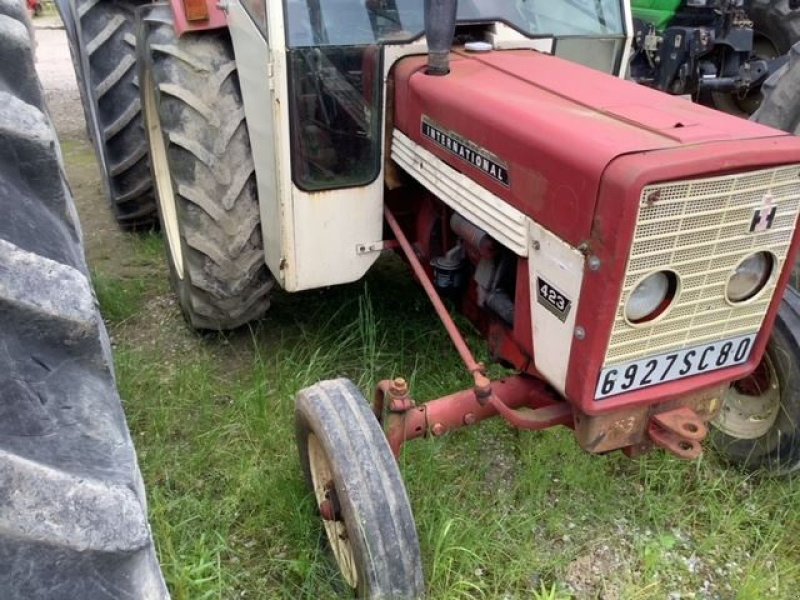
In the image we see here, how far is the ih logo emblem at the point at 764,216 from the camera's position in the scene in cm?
178

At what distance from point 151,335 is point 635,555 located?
7.08 ft

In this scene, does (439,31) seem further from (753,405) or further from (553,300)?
(753,405)

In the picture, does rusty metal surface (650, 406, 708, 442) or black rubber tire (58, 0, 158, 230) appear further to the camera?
black rubber tire (58, 0, 158, 230)

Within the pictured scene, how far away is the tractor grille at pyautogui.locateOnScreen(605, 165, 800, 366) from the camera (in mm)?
1676

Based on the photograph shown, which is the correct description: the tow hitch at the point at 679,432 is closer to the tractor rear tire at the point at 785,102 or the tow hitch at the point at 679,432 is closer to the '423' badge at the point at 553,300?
the '423' badge at the point at 553,300

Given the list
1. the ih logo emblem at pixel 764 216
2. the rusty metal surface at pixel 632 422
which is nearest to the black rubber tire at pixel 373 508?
the rusty metal surface at pixel 632 422

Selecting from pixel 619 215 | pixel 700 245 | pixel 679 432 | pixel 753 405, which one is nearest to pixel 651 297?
pixel 700 245

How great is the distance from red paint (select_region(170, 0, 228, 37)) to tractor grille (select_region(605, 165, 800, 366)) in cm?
174

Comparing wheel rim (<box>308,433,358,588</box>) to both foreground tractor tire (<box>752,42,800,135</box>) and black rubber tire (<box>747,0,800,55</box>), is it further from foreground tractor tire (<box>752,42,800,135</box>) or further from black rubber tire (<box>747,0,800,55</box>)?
Answer: black rubber tire (<box>747,0,800,55</box>)

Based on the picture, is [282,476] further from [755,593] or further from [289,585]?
[755,593]

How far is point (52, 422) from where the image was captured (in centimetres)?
90

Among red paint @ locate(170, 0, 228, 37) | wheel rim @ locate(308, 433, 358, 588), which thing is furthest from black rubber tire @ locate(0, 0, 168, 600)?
red paint @ locate(170, 0, 228, 37)

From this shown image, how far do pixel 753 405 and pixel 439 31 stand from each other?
162 cm

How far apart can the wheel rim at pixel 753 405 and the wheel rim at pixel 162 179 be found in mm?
2121
